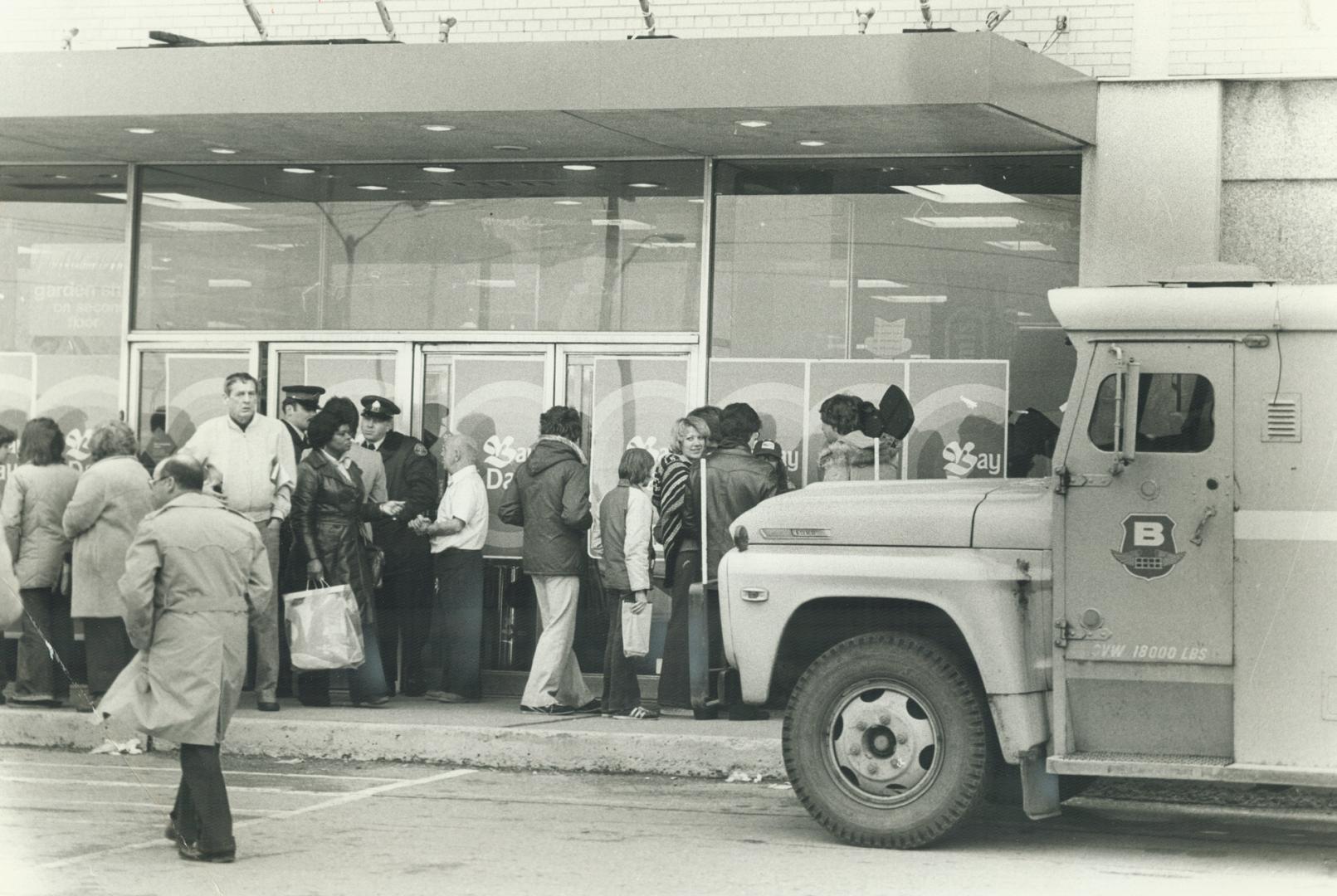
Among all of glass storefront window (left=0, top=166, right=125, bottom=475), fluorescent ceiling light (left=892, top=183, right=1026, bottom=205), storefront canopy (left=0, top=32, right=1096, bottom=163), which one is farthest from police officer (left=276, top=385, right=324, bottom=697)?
fluorescent ceiling light (left=892, top=183, right=1026, bottom=205)

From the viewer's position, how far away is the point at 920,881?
7.83m

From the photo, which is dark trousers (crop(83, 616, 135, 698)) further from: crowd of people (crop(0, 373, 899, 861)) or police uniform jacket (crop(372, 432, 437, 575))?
police uniform jacket (crop(372, 432, 437, 575))

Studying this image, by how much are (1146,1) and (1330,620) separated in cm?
587

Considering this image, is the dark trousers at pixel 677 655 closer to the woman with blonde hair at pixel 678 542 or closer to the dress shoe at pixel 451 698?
the woman with blonde hair at pixel 678 542

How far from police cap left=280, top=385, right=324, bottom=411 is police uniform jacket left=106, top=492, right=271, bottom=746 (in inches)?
178

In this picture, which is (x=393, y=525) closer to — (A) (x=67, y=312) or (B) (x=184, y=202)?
(B) (x=184, y=202)

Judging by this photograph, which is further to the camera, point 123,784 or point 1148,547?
point 123,784

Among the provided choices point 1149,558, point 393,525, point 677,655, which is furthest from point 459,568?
point 1149,558

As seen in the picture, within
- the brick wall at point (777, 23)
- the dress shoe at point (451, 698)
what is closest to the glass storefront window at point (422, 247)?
the brick wall at point (777, 23)

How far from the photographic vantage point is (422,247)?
14.0 m

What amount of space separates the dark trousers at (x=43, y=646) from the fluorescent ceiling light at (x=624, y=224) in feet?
14.9

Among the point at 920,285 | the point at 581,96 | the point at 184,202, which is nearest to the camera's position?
the point at 581,96

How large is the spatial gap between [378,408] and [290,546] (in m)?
1.15

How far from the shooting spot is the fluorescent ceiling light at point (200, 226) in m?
14.3
